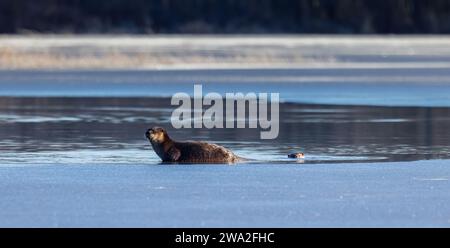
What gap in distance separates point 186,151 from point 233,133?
11.6 feet

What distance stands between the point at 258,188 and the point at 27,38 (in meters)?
45.0

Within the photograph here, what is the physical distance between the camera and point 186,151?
13.4 meters

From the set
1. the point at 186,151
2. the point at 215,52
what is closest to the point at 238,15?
the point at 215,52

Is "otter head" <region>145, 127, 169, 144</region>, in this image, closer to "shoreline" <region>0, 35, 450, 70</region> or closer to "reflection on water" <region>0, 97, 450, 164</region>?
"reflection on water" <region>0, 97, 450, 164</region>

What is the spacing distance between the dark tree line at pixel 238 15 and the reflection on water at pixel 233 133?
1546 inches

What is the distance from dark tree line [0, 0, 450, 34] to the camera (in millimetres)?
61375

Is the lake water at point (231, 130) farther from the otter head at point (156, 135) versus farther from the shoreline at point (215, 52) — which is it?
the shoreline at point (215, 52)

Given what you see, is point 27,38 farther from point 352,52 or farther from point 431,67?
point 431,67

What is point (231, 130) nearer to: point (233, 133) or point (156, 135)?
point (233, 133)

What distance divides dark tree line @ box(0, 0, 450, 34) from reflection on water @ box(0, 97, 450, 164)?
3927cm

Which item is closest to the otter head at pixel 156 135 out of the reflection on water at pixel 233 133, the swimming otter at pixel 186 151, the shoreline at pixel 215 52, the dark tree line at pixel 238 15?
the swimming otter at pixel 186 151

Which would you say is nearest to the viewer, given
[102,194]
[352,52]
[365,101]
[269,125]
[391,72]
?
[102,194]

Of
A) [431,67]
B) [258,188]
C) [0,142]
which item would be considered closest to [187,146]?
[258,188]

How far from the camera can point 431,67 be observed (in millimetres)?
34562
